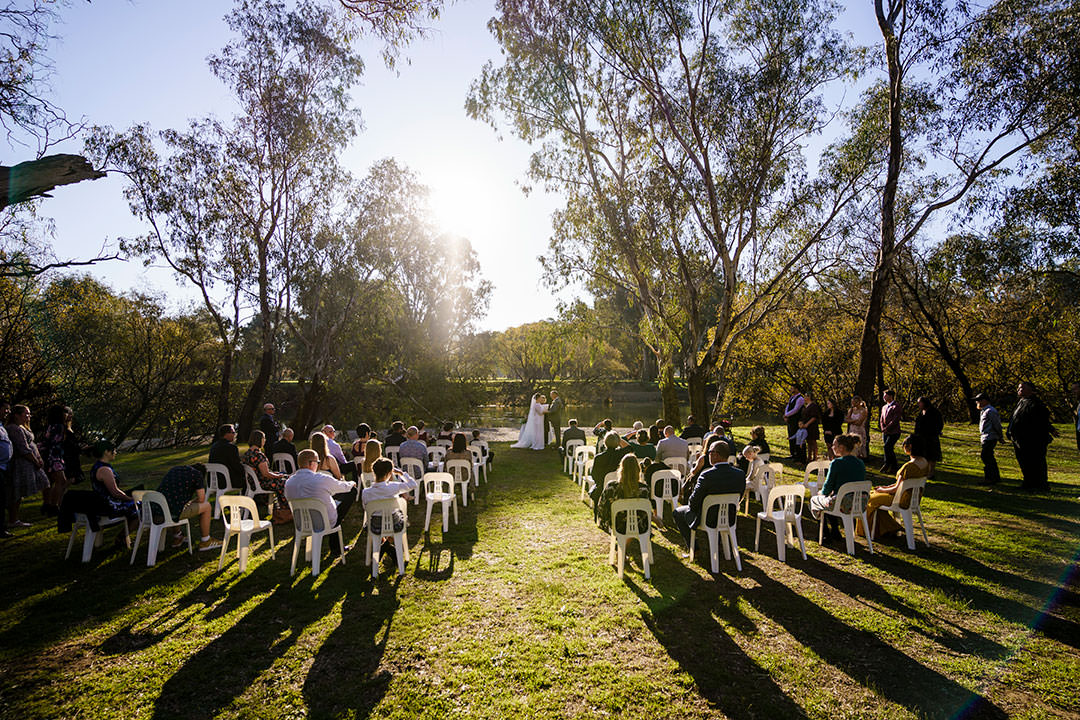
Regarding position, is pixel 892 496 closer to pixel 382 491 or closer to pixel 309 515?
pixel 382 491

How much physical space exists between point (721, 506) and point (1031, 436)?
24.2 ft

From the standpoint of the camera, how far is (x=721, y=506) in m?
5.25

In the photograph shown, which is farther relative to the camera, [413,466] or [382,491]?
[413,466]

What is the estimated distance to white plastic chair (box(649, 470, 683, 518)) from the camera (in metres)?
6.97

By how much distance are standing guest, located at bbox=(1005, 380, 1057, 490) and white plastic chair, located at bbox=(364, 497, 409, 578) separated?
Result: 33.0 feet

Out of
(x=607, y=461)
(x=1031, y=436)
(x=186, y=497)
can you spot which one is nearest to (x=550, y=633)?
(x=607, y=461)

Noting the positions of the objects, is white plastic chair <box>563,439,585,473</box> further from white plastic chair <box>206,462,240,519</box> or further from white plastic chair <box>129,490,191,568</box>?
white plastic chair <box>129,490,191,568</box>

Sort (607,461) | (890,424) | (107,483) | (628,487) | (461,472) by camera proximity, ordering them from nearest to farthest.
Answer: (628,487) → (107,483) → (607,461) → (461,472) → (890,424)

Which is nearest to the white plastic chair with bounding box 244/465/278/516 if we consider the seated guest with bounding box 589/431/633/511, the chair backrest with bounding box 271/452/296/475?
the chair backrest with bounding box 271/452/296/475

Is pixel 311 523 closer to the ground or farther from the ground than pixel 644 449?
closer to the ground

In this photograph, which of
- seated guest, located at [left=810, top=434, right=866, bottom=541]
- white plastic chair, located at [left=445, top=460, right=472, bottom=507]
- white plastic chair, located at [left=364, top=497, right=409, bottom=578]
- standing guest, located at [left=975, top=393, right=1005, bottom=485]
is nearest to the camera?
white plastic chair, located at [left=364, top=497, right=409, bottom=578]

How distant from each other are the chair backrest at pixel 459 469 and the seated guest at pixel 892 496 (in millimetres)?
5654

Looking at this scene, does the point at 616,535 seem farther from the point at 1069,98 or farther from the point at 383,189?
the point at 383,189

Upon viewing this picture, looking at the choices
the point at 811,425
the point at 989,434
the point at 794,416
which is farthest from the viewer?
the point at 794,416
